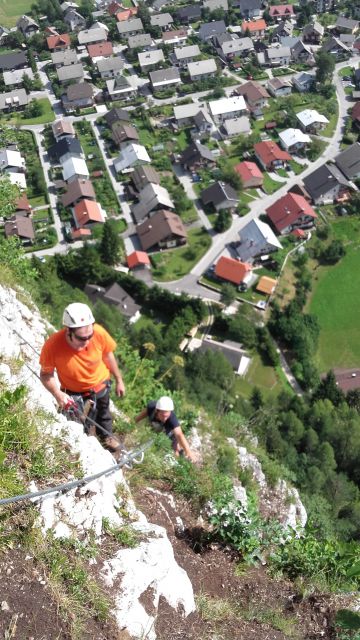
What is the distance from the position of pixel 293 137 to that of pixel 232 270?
2198 cm

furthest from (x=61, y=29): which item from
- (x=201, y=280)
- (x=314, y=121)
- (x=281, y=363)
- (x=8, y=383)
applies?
(x=8, y=383)

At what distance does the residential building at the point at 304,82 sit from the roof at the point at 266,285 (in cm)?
3635

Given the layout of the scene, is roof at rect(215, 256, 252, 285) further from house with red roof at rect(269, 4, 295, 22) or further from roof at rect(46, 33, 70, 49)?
house with red roof at rect(269, 4, 295, 22)

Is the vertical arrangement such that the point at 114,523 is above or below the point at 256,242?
above

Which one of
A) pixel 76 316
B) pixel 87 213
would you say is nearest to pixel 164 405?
pixel 76 316

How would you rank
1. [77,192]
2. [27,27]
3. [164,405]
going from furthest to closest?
[27,27] → [77,192] → [164,405]

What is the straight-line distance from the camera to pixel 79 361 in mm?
7039

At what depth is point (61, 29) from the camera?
82.9 metres

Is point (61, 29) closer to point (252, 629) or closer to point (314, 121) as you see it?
point (314, 121)

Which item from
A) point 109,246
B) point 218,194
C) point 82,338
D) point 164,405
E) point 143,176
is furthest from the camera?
point 143,176

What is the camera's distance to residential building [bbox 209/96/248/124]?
5759 centimetres

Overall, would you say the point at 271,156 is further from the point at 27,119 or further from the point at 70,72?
the point at 70,72

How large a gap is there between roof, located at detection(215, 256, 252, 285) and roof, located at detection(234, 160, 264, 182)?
13.2 m

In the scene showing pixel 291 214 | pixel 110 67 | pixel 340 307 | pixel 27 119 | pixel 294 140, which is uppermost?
pixel 110 67
